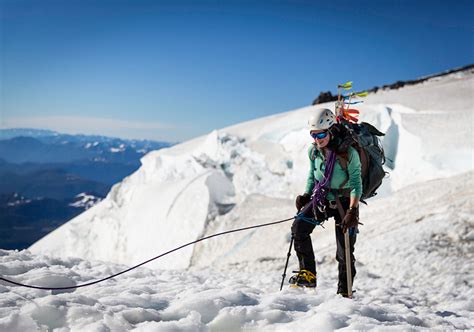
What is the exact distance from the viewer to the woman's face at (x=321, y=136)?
4.26 m

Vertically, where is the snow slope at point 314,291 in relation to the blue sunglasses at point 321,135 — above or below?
below

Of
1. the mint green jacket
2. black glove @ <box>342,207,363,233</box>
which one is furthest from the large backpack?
black glove @ <box>342,207,363,233</box>

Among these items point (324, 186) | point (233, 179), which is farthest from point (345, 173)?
point (233, 179)

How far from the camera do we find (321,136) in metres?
4.27

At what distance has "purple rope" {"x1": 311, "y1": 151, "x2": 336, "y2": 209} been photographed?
4.35m

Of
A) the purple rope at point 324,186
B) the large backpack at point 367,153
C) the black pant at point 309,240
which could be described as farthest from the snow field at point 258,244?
the large backpack at point 367,153

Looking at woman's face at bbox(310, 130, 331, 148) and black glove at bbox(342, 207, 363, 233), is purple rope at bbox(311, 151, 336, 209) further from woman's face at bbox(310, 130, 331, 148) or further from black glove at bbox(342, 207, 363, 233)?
black glove at bbox(342, 207, 363, 233)

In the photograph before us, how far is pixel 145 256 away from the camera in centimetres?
1310

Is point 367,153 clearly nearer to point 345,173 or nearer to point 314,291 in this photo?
point 345,173

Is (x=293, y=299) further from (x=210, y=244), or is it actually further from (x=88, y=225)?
(x=88, y=225)

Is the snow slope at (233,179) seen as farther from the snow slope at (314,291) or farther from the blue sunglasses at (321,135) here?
the blue sunglasses at (321,135)

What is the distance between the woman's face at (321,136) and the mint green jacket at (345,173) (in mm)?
195

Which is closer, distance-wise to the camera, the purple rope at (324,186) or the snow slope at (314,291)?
the snow slope at (314,291)

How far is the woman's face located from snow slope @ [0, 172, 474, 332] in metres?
1.70
